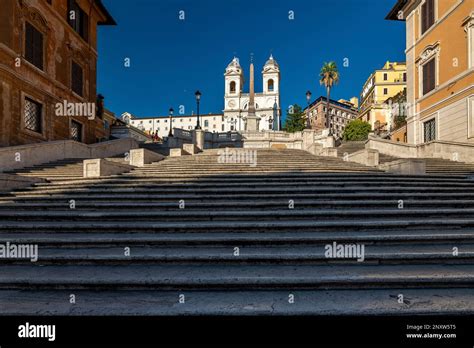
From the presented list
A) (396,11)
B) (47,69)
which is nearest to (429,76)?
(396,11)

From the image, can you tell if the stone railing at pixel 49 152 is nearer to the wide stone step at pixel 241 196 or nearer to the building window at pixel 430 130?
the wide stone step at pixel 241 196

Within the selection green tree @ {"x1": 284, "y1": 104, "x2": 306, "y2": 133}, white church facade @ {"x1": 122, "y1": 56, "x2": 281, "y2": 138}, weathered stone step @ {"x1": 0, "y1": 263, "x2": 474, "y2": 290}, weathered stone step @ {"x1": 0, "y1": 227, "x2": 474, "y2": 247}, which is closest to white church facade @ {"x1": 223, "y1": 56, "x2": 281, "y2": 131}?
white church facade @ {"x1": 122, "y1": 56, "x2": 281, "y2": 138}

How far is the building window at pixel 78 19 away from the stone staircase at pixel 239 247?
1802cm

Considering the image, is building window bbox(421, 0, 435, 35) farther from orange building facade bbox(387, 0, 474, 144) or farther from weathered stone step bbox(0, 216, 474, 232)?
weathered stone step bbox(0, 216, 474, 232)

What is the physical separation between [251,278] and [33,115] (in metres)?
18.0

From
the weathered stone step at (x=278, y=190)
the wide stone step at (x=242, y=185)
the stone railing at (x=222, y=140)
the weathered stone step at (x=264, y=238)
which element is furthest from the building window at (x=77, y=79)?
the weathered stone step at (x=264, y=238)

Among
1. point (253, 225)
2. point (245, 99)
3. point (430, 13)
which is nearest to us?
point (253, 225)

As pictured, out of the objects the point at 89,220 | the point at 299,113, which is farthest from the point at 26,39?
the point at 299,113

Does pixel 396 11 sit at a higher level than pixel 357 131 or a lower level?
higher

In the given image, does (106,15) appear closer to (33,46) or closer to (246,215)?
(33,46)

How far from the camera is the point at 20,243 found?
17.2 ft

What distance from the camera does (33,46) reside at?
Result: 52.1 feet

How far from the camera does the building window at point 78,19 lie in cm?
2020

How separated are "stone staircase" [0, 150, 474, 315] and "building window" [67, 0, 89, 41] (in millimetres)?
18024
